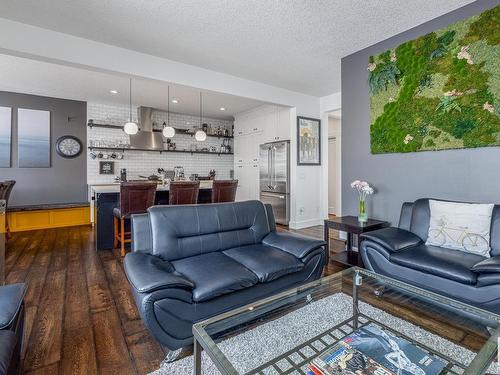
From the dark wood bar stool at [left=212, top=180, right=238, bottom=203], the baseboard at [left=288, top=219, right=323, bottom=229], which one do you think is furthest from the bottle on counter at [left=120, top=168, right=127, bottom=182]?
the baseboard at [left=288, top=219, right=323, bottom=229]

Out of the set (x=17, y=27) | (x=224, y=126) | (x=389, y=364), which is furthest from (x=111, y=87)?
(x=389, y=364)

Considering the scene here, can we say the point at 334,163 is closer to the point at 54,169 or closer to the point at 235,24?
the point at 235,24

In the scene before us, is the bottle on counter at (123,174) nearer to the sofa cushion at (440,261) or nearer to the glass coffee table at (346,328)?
the glass coffee table at (346,328)

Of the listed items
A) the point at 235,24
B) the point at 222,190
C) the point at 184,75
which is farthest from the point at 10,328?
the point at 184,75

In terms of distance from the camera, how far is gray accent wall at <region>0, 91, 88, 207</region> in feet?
17.0

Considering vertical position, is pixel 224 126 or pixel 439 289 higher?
pixel 224 126

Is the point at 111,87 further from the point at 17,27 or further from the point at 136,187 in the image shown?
the point at 136,187

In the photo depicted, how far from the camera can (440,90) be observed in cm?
275

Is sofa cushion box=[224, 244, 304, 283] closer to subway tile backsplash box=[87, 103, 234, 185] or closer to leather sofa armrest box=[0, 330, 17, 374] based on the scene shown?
leather sofa armrest box=[0, 330, 17, 374]

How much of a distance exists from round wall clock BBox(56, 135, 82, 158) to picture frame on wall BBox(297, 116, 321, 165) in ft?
15.9

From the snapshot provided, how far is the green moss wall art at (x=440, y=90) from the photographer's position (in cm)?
244

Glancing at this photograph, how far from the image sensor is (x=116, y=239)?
3.94 m

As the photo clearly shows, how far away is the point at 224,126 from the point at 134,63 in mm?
4241

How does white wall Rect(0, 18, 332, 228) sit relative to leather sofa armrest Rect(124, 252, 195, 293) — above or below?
above
